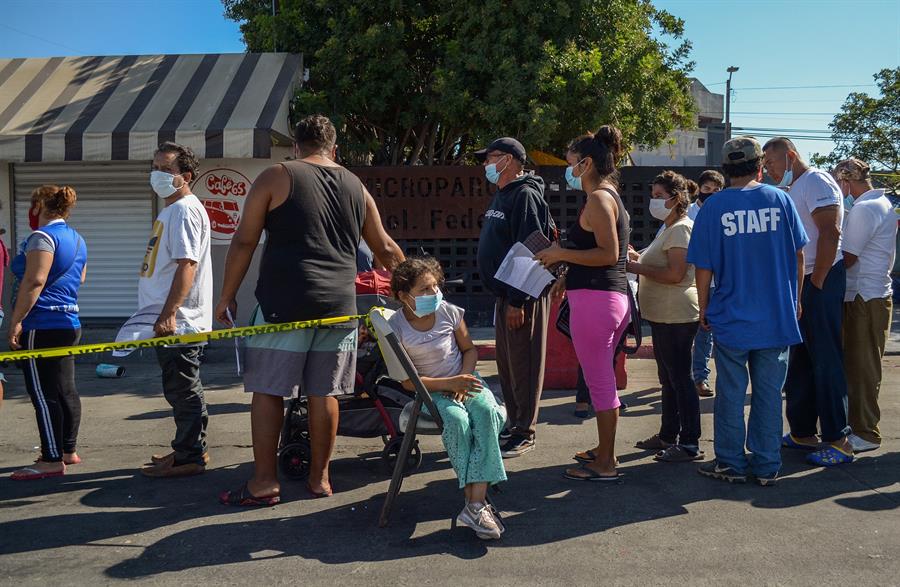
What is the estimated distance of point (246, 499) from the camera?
4.48 meters

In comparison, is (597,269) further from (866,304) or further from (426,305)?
(866,304)

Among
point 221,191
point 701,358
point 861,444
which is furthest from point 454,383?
point 221,191

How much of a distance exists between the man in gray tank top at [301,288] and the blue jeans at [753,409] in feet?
7.05

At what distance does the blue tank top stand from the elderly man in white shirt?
4.80 metres

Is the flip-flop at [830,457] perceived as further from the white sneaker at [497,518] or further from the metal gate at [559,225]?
the metal gate at [559,225]

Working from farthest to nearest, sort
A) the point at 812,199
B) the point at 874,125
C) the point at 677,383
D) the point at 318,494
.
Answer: the point at 874,125 → the point at 677,383 → the point at 812,199 → the point at 318,494

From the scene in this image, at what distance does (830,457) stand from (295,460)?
325 centimetres

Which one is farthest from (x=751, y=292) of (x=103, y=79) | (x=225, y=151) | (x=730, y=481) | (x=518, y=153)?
(x=103, y=79)

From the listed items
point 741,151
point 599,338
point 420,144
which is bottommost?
point 599,338

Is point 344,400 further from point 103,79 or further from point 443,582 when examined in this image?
point 103,79

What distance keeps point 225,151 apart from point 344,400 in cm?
691

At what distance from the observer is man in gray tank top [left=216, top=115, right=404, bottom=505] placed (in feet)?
14.3

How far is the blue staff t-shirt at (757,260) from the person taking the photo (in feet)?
15.3

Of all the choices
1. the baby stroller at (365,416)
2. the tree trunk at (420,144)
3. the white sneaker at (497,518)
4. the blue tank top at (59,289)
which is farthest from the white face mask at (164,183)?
the tree trunk at (420,144)
